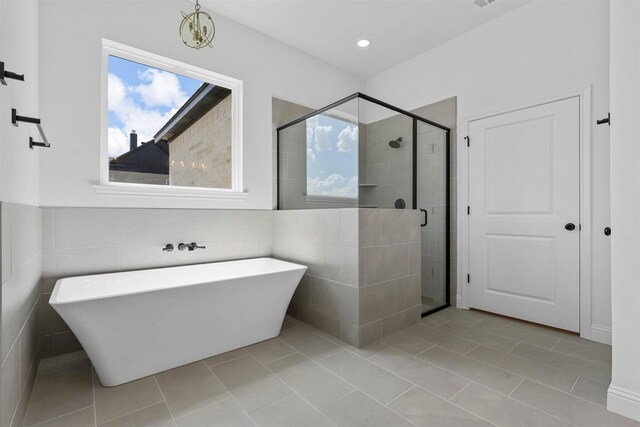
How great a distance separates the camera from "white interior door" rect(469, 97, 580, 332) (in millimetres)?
2555

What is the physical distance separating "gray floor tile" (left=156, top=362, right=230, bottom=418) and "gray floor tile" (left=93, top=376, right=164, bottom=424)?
0.05m

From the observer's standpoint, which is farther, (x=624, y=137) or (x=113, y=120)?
(x=113, y=120)

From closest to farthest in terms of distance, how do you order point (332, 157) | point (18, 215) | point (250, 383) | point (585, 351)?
point (18, 215) → point (250, 383) → point (585, 351) → point (332, 157)

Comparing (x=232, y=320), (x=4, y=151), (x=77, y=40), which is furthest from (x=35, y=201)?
(x=232, y=320)

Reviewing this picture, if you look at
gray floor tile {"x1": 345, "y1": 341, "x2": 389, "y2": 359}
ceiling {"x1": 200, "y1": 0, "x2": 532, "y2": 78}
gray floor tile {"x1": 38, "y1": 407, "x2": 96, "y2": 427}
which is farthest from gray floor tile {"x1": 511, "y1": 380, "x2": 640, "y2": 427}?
ceiling {"x1": 200, "y1": 0, "x2": 532, "y2": 78}

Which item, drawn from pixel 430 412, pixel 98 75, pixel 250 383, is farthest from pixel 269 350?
pixel 98 75

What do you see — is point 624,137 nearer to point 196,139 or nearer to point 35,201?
point 196,139

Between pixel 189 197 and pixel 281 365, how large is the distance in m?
1.61

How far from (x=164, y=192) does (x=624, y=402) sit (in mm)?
3208

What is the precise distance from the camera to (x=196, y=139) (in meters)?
3.01

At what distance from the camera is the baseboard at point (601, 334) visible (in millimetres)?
2355

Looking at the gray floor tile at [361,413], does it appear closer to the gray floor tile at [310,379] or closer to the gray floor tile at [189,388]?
the gray floor tile at [310,379]

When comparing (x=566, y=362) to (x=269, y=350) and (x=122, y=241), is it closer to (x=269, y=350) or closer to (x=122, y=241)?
(x=269, y=350)

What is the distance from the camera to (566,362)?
208cm
